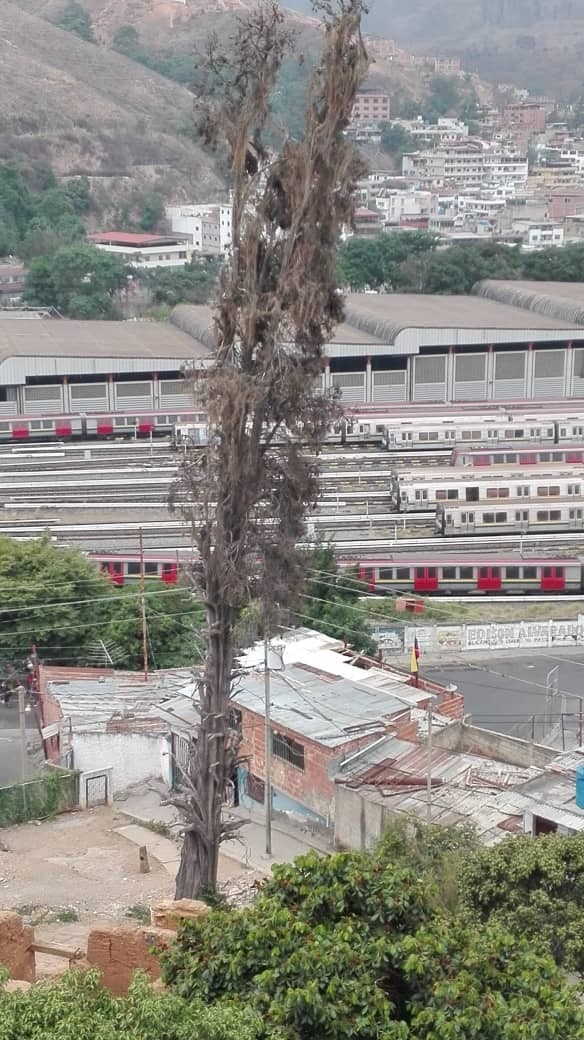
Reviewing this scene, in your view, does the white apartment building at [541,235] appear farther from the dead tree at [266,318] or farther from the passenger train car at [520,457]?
the dead tree at [266,318]

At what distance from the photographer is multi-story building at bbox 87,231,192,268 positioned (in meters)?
63.5

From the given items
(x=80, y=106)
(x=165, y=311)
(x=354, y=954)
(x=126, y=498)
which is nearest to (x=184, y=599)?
(x=126, y=498)

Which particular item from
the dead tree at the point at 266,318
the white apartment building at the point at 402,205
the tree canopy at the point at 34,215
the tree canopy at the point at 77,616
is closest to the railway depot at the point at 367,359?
the tree canopy at the point at 77,616

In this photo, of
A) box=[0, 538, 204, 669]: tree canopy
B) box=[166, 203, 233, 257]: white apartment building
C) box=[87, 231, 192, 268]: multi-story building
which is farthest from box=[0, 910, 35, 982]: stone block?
box=[166, 203, 233, 257]: white apartment building

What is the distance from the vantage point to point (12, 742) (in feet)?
57.0

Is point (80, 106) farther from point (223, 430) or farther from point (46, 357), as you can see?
point (223, 430)

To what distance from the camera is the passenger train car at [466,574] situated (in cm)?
2423

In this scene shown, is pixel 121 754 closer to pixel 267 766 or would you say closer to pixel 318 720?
pixel 267 766

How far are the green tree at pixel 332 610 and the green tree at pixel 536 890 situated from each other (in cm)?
958

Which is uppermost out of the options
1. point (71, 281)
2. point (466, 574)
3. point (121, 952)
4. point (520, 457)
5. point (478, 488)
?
point (71, 281)

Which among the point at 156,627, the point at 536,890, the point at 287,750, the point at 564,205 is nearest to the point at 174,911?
the point at 536,890

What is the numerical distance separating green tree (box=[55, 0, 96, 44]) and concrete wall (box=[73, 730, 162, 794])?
98.3 metres

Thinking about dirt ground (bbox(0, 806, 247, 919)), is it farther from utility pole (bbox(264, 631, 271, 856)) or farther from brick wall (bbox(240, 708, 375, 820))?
brick wall (bbox(240, 708, 375, 820))

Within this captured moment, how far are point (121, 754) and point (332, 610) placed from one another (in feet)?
16.9
